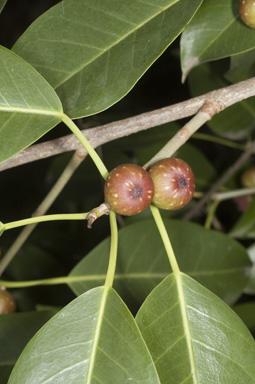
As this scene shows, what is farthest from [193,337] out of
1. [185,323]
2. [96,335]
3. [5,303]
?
[5,303]

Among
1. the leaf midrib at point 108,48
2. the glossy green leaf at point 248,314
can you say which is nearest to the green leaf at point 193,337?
the leaf midrib at point 108,48

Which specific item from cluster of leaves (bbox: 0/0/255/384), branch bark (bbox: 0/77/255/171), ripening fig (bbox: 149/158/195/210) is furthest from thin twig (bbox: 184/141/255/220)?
ripening fig (bbox: 149/158/195/210)

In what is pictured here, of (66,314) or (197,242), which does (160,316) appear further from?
(197,242)

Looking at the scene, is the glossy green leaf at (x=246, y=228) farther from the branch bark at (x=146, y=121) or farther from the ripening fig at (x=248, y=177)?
the branch bark at (x=146, y=121)

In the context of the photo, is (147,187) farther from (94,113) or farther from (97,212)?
(94,113)

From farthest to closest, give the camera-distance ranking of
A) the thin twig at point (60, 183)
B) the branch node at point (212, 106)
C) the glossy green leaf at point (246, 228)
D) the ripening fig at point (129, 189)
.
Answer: the glossy green leaf at point (246, 228), the thin twig at point (60, 183), the branch node at point (212, 106), the ripening fig at point (129, 189)

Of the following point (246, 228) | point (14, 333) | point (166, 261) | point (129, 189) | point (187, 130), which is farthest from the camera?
point (246, 228)
